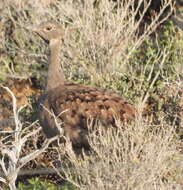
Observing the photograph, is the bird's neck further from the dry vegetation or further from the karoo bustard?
the dry vegetation

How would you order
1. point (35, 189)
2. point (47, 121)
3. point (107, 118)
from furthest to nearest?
point (47, 121), point (107, 118), point (35, 189)

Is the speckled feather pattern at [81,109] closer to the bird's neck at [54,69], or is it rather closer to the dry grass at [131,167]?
the bird's neck at [54,69]

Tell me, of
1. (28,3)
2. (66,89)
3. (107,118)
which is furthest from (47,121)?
(28,3)

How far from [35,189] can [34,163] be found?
1556 mm

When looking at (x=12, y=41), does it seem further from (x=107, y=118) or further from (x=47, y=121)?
(x=107, y=118)

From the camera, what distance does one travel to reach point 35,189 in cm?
577

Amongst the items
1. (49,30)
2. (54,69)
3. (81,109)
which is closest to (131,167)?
(81,109)

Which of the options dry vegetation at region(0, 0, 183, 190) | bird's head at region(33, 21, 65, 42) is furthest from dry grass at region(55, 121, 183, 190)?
bird's head at region(33, 21, 65, 42)

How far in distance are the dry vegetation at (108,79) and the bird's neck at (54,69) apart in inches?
16.5

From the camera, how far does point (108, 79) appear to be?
804cm

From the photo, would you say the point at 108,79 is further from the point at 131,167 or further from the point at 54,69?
the point at 131,167

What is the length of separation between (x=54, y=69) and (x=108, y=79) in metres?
0.88

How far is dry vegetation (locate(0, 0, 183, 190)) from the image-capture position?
16.7 feet

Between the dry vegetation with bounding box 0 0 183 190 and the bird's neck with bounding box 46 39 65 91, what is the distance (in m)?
0.42
